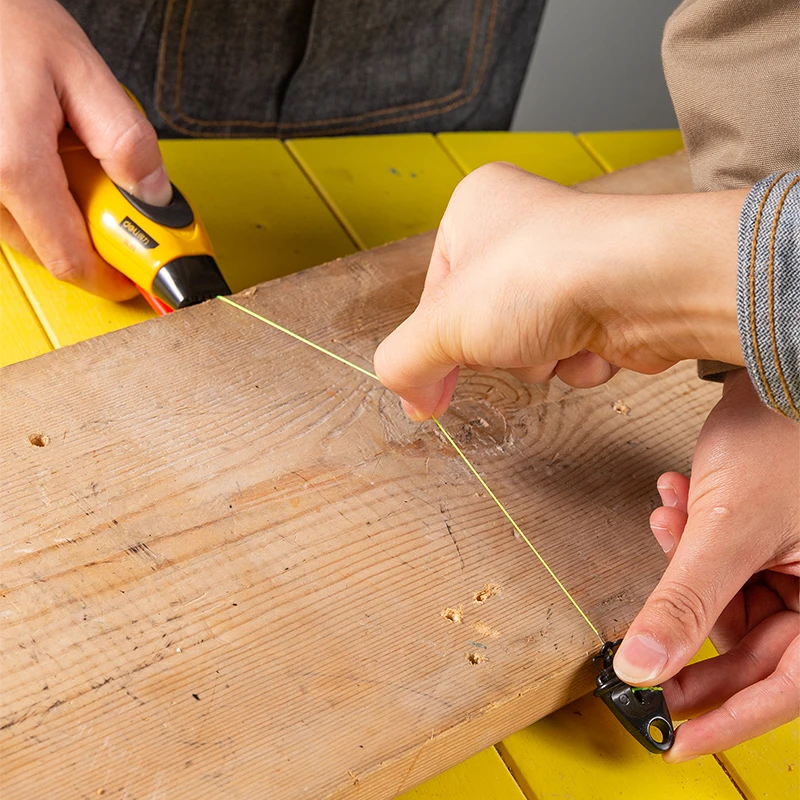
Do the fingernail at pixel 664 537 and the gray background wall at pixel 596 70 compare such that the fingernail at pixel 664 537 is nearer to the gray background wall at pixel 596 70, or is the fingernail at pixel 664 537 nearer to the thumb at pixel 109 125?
the thumb at pixel 109 125

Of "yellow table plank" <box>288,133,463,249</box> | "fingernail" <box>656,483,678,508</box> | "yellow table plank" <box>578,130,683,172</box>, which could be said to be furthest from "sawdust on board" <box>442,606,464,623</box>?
"yellow table plank" <box>578,130,683,172</box>

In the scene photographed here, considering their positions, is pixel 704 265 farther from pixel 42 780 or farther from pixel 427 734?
pixel 42 780

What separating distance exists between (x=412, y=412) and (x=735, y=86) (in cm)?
43

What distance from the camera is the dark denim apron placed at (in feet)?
4.38

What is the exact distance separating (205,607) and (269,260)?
54 cm

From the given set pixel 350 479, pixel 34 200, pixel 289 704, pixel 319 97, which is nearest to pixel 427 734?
pixel 289 704

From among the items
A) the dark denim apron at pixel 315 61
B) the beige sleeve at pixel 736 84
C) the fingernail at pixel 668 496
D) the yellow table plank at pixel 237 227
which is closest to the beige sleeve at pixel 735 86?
the beige sleeve at pixel 736 84

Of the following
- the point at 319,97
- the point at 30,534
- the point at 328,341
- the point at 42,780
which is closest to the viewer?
the point at 42,780

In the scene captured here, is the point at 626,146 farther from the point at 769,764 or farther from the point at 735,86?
the point at 769,764

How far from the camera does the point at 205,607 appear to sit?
2.05 feet

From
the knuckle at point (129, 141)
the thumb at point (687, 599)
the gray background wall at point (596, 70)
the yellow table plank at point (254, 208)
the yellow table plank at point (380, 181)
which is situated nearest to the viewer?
the thumb at point (687, 599)

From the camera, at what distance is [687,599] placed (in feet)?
2.13

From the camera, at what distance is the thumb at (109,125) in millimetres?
860

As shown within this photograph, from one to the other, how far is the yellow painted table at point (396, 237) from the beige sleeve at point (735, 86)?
354 millimetres
